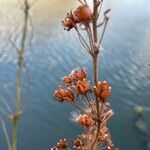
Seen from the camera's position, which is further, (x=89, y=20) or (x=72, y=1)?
(x=72, y=1)

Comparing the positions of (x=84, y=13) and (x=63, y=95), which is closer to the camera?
(x=84, y=13)

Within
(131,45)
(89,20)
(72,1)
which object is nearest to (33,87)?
(131,45)

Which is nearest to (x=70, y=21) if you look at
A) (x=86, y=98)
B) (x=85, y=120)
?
(x=86, y=98)

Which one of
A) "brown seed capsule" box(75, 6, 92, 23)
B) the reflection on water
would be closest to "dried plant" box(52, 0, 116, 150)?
"brown seed capsule" box(75, 6, 92, 23)

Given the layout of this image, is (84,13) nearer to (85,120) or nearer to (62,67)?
(85,120)

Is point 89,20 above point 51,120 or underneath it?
underneath

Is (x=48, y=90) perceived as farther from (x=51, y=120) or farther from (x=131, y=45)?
(x=131, y=45)

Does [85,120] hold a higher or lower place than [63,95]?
lower

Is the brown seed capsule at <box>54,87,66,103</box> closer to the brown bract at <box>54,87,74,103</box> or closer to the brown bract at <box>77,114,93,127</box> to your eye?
the brown bract at <box>54,87,74,103</box>
